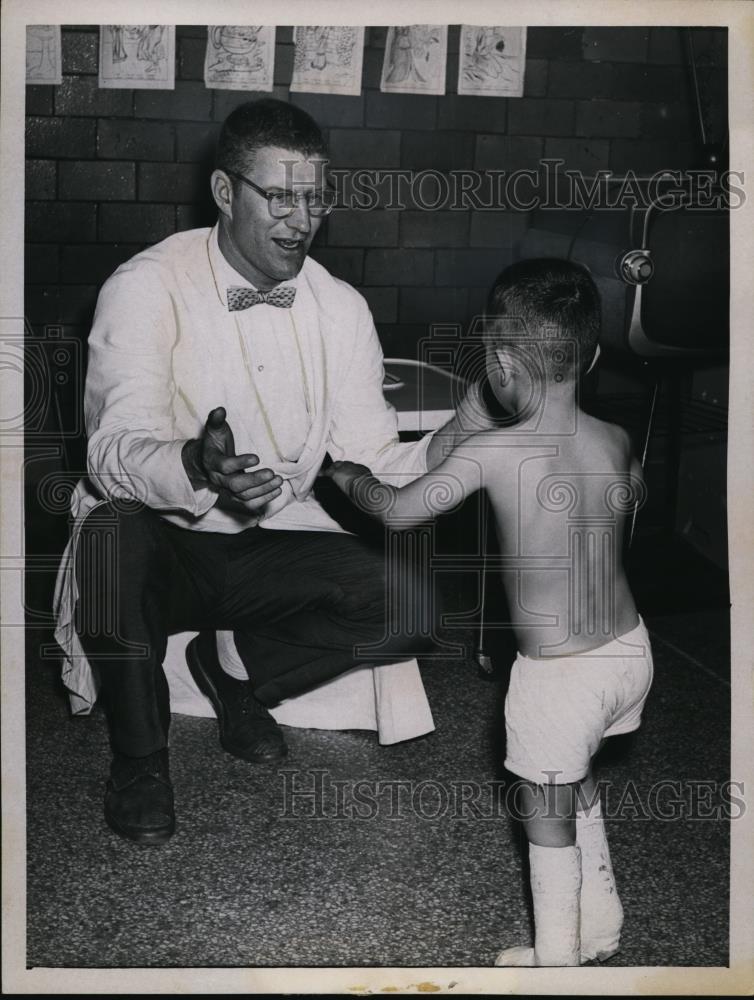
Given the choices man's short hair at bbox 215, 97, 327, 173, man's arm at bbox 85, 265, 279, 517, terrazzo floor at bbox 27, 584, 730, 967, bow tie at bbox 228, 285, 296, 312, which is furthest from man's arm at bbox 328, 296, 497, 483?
terrazzo floor at bbox 27, 584, 730, 967

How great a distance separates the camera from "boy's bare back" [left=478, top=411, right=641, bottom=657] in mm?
1659

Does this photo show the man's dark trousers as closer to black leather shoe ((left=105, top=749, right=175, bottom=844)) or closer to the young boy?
black leather shoe ((left=105, top=749, right=175, bottom=844))

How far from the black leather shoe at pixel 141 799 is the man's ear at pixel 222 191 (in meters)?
0.93

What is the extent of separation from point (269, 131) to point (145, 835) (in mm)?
1162

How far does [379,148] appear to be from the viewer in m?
2.47

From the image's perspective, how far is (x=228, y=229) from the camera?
6.31 feet

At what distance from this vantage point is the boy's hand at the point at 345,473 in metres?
1.75

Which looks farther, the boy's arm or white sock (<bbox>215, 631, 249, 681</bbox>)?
white sock (<bbox>215, 631, 249, 681</bbox>)

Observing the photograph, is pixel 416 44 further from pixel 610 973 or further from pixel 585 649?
pixel 610 973

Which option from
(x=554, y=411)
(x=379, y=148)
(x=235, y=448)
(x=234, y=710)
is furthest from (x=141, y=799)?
(x=379, y=148)

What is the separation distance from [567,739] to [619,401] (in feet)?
3.65

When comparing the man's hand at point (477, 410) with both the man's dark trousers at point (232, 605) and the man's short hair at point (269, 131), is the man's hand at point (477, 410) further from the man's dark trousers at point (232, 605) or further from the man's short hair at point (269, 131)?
the man's short hair at point (269, 131)

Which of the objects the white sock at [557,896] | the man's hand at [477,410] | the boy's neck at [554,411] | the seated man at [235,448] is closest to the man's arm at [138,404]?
the seated man at [235,448]

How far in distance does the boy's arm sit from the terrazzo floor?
1.90 ft
